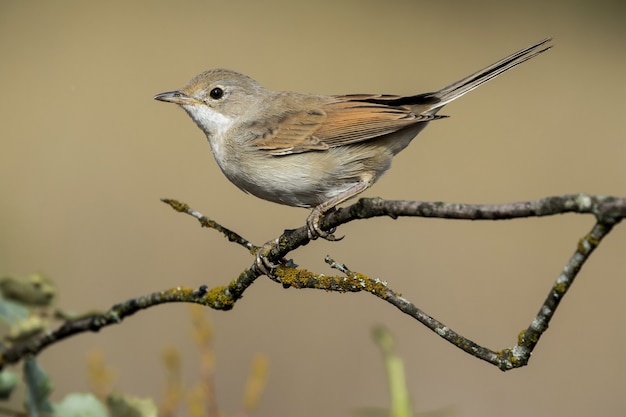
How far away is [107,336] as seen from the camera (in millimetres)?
5793

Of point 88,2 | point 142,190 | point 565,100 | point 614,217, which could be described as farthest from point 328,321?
point 614,217

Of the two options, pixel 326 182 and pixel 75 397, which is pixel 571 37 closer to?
pixel 326 182

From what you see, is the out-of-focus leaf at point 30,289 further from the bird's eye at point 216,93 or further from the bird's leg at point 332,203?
the bird's eye at point 216,93

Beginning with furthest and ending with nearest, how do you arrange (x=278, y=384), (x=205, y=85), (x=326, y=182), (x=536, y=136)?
(x=536, y=136) → (x=278, y=384) → (x=205, y=85) → (x=326, y=182)

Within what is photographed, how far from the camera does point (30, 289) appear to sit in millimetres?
1324

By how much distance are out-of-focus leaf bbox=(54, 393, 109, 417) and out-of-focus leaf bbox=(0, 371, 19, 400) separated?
7cm

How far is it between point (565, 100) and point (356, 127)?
6.26 metres

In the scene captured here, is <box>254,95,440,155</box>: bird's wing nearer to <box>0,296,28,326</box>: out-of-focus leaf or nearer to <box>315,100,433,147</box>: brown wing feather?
<box>315,100,433,147</box>: brown wing feather

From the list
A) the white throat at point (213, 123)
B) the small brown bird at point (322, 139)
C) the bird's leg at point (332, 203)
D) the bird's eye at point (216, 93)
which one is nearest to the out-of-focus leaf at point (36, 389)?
the bird's leg at point (332, 203)

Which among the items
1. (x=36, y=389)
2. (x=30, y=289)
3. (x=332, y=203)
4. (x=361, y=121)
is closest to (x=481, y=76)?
(x=361, y=121)

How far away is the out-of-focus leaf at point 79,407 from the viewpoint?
1.24 m

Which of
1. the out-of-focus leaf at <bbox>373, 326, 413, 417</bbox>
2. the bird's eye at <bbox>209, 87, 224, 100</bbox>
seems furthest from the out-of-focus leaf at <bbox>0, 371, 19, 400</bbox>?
the bird's eye at <bbox>209, 87, 224, 100</bbox>

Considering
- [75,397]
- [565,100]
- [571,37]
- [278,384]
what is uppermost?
[571,37]

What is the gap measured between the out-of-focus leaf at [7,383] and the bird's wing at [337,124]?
1.82m
